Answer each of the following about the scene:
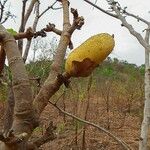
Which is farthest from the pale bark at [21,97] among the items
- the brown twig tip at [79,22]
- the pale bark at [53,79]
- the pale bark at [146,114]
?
the pale bark at [146,114]

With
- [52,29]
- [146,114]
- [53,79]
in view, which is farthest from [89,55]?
[146,114]

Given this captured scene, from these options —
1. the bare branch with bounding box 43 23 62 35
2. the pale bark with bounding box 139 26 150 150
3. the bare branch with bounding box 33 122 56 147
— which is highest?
the pale bark with bounding box 139 26 150 150

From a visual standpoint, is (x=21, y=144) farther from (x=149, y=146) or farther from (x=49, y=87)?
(x=149, y=146)

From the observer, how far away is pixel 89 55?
825mm

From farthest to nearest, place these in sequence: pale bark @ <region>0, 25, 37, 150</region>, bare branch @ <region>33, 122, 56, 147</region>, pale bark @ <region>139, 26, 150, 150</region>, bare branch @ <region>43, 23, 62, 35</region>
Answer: pale bark @ <region>139, 26, 150, 150</region> → bare branch @ <region>43, 23, 62, 35</region> → bare branch @ <region>33, 122, 56, 147</region> → pale bark @ <region>0, 25, 37, 150</region>

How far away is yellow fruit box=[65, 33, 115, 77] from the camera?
820 mm

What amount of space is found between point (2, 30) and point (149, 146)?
693 centimetres

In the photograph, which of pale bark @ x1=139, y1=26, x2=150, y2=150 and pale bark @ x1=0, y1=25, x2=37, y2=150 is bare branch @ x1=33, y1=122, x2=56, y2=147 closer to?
pale bark @ x1=0, y1=25, x2=37, y2=150

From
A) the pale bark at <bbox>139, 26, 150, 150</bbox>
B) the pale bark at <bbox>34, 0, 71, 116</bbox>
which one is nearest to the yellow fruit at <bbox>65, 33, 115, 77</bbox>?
the pale bark at <bbox>34, 0, 71, 116</bbox>

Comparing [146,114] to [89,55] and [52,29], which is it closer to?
[52,29]

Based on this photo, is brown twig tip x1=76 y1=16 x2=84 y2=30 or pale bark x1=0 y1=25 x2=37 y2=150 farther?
brown twig tip x1=76 y1=16 x2=84 y2=30

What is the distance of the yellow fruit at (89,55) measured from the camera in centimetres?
82

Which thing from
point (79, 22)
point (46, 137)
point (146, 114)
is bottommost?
point (46, 137)

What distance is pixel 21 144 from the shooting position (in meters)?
0.77
